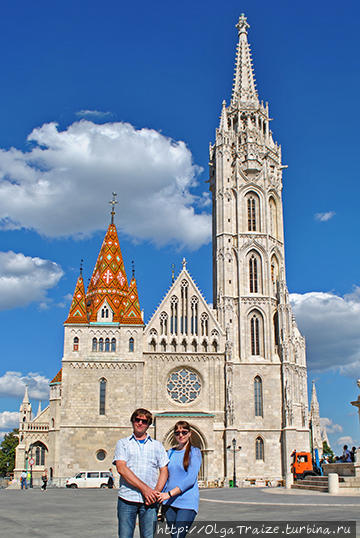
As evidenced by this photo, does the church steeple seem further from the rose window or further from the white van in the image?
the white van

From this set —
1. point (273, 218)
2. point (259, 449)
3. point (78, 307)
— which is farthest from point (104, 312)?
point (273, 218)

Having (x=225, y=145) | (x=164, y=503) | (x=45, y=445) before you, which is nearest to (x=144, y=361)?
(x=45, y=445)

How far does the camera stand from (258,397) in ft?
156

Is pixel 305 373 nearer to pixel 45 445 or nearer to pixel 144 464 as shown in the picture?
pixel 45 445

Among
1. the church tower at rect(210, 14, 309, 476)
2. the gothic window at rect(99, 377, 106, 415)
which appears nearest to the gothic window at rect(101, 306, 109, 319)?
the gothic window at rect(99, 377, 106, 415)

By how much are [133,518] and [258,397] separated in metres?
42.2

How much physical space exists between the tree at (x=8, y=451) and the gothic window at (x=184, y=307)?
134ft

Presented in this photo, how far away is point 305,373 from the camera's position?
5331 cm

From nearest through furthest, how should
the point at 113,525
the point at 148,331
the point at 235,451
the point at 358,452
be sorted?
the point at 113,525 → the point at 358,452 → the point at 235,451 → the point at 148,331

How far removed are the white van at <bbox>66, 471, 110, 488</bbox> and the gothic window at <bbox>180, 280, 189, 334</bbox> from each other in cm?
1334

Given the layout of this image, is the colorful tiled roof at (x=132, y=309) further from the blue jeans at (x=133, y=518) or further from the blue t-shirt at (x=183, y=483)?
the blue jeans at (x=133, y=518)

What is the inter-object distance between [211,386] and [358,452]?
23.2 metres

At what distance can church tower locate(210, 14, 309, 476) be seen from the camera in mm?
46375

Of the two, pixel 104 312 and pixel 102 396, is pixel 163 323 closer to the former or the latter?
pixel 104 312
